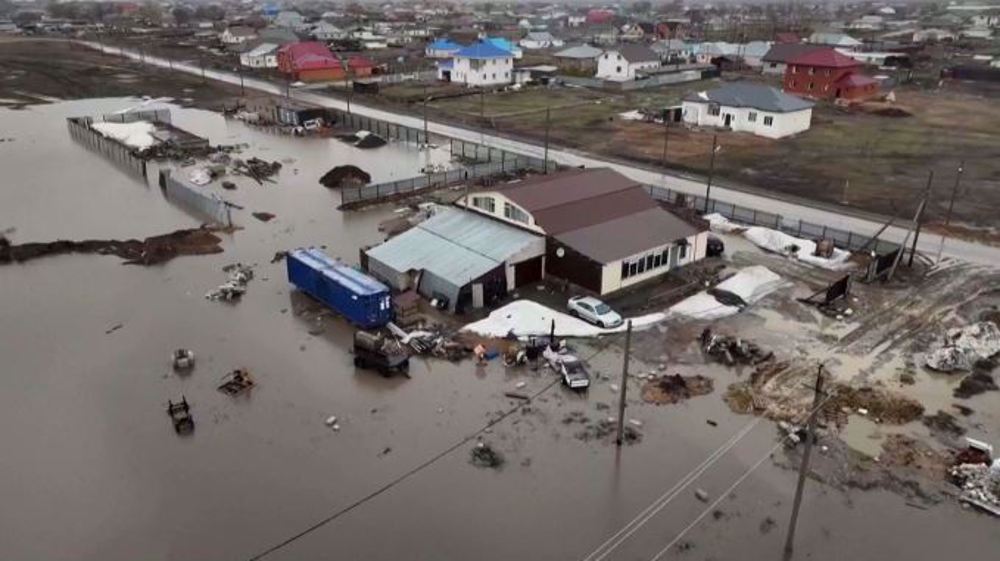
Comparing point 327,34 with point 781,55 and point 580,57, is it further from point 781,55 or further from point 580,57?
point 781,55

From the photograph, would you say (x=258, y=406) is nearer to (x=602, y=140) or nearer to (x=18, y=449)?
(x=18, y=449)

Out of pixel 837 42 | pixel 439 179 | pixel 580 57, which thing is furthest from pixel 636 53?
pixel 439 179

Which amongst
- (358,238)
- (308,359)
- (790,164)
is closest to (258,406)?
(308,359)

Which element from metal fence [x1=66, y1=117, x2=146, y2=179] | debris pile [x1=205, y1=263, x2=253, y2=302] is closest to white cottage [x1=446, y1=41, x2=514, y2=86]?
metal fence [x1=66, y1=117, x2=146, y2=179]

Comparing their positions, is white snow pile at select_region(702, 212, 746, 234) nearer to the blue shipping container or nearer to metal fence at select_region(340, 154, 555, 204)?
metal fence at select_region(340, 154, 555, 204)

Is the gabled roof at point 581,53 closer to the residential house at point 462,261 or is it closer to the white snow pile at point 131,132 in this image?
the white snow pile at point 131,132

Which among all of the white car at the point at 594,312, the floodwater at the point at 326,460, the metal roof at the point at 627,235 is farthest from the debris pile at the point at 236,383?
the metal roof at the point at 627,235
